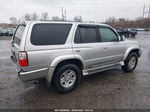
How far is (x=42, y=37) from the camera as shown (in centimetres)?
274

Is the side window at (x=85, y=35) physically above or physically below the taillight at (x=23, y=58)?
above

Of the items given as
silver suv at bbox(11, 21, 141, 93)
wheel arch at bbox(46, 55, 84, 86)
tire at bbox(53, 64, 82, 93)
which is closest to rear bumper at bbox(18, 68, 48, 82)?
silver suv at bbox(11, 21, 141, 93)

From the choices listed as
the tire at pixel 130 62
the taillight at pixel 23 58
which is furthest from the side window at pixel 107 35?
the taillight at pixel 23 58

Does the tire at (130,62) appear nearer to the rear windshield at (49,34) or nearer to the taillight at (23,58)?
the rear windshield at (49,34)

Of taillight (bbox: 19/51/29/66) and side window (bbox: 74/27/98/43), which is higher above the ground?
side window (bbox: 74/27/98/43)

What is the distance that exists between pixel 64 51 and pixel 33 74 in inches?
36.8

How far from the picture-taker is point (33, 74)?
2666mm

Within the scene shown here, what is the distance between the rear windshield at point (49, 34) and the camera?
2.66 m

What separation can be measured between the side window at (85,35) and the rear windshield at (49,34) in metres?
0.33

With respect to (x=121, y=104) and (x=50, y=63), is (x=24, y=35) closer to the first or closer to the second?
(x=50, y=63)

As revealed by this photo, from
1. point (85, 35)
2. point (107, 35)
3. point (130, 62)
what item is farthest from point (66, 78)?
point (130, 62)

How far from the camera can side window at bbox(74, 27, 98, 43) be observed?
10.8 feet

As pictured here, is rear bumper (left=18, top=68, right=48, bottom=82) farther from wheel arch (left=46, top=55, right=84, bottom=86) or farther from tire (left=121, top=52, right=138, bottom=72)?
tire (left=121, top=52, right=138, bottom=72)

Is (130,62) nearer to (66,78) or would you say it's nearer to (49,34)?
(66,78)
